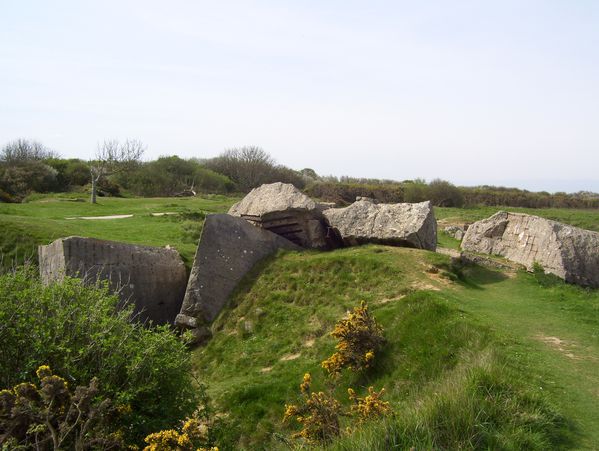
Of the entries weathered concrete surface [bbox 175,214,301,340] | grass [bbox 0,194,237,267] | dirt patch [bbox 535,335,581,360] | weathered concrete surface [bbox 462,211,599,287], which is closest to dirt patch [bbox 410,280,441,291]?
dirt patch [bbox 535,335,581,360]

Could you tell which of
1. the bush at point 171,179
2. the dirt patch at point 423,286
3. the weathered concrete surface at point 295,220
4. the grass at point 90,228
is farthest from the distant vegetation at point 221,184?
the dirt patch at point 423,286

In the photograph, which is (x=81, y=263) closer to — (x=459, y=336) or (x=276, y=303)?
(x=276, y=303)

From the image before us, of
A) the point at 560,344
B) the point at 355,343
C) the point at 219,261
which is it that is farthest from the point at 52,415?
the point at 219,261

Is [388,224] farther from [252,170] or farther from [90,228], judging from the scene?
[252,170]

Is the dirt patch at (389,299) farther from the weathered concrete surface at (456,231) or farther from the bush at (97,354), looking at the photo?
the weathered concrete surface at (456,231)

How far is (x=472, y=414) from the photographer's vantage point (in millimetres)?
5336

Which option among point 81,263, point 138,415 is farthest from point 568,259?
point 81,263

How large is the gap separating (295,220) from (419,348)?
25.3 ft

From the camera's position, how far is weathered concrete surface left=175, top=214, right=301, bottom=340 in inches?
530

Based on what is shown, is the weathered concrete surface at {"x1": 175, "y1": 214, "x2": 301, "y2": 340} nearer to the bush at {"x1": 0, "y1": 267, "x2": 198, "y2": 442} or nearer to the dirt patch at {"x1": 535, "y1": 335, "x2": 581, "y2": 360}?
the bush at {"x1": 0, "y1": 267, "x2": 198, "y2": 442}

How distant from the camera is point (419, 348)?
8781 mm

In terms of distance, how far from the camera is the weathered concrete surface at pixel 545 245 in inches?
496

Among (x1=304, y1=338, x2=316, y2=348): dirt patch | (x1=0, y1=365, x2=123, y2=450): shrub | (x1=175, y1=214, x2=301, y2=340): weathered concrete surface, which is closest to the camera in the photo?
(x1=0, y1=365, x2=123, y2=450): shrub

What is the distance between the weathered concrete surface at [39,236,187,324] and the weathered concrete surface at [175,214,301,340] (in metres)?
0.89
